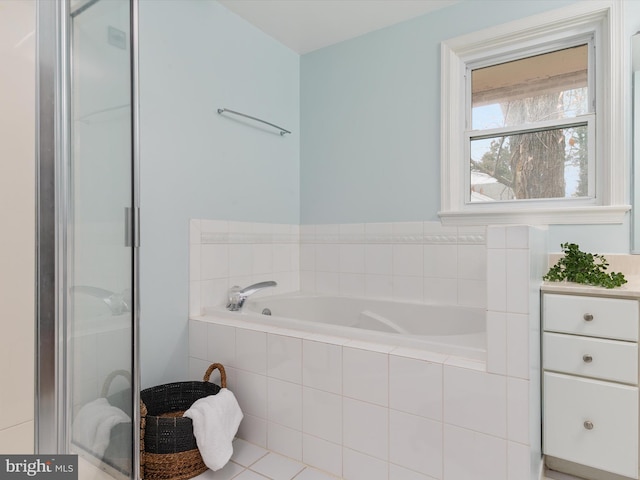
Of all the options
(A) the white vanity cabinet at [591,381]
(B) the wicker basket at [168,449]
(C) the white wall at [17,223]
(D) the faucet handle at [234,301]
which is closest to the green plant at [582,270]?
(A) the white vanity cabinet at [591,381]

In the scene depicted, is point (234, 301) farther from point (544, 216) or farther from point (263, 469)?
point (544, 216)

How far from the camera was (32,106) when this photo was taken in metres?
0.74

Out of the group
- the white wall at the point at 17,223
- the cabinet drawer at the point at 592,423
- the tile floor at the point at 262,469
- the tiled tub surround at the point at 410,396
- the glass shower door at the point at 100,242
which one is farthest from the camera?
the tile floor at the point at 262,469

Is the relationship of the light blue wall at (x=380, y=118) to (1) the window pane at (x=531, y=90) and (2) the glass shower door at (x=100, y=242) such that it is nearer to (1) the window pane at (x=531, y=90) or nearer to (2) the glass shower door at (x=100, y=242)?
(1) the window pane at (x=531, y=90)

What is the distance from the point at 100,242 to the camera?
0.94 m

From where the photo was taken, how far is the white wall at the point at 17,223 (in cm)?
71

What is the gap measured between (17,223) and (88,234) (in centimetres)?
17

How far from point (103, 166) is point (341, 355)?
109cm

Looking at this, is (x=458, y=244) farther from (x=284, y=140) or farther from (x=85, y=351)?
→ (x=85, y=351)

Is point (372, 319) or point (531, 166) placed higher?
point (531, 166)

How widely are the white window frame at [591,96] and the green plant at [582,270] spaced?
0.21 m

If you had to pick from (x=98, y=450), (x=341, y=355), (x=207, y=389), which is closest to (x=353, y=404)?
(x=341, y=355)

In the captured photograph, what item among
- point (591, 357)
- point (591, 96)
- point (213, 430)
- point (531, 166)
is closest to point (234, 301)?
point (213, 430)

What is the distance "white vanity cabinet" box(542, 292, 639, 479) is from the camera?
148cm
